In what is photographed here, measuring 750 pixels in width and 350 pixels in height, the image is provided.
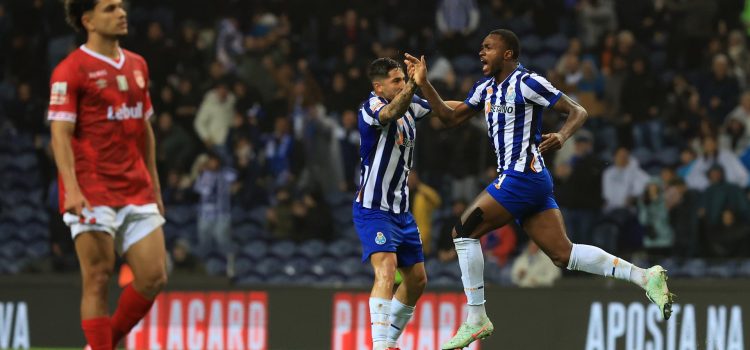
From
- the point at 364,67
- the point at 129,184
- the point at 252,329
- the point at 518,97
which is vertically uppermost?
the point at 364,67

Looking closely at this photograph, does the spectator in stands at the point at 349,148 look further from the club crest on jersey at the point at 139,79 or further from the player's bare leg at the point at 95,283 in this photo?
the player's bare leg at the point at 95,283

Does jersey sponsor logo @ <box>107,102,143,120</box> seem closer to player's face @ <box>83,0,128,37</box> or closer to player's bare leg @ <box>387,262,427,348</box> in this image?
player's face @ <box>83,0,128,37</box>

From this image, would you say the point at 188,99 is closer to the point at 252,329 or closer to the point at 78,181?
the point at 252,329

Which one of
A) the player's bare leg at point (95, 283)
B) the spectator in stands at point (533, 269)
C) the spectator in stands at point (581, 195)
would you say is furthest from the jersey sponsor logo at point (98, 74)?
the spectator in stands at point (581, 195)

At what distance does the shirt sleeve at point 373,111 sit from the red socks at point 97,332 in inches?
93.5

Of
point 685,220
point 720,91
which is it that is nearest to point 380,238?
point 685,220

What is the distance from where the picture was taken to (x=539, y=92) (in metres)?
8.16

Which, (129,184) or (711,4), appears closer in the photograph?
(129,184)

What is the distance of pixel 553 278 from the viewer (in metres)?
13.9

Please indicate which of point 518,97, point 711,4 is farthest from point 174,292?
point 711,4

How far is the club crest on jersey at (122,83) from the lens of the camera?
696cm

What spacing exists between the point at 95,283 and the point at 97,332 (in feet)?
0.86

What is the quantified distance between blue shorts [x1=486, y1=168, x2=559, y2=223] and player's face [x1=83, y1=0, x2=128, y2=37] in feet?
8.78

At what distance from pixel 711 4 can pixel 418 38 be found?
3925mm
